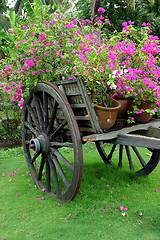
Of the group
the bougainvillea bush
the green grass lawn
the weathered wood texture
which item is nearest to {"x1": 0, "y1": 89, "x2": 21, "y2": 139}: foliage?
the green grass lawn

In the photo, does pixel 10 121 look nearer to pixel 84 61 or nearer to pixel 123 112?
→ pixel 123 112

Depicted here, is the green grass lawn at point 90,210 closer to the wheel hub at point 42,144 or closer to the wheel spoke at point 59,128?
the wheel hub at point 42,144

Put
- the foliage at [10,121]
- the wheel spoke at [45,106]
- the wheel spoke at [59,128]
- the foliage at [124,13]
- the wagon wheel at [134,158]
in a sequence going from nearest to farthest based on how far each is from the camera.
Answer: the wheel spoke at [59,128]
the wheel spoke at [45,106]
the wagon wheel at [134,158]
the foliage at [10,121]
the foliage at [124,13]

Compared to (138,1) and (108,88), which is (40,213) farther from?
(138,1)

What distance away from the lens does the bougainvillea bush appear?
2.37 meters

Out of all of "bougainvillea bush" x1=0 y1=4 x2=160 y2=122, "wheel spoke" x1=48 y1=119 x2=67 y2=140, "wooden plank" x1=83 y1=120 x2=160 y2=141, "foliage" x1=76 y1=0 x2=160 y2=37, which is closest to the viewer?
"wooden plank" x1=83 y1=120 x2=160 y2=141

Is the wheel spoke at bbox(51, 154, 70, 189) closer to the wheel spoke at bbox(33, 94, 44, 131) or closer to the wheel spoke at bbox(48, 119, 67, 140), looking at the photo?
the wheel spoke at bbox(48, 119, 67, 140)

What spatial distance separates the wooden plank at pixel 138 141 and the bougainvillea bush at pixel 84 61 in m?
0.36

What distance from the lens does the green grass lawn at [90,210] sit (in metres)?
2.29

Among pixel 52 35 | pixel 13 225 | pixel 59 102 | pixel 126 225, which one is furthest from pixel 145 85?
pixel 13 225

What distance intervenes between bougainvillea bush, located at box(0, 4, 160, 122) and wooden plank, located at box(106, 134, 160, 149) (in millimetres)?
362

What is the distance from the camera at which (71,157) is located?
503 cm

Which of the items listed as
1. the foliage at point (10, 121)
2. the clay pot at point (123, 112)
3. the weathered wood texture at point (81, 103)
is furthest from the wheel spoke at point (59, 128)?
the foliage at point (10, 121)

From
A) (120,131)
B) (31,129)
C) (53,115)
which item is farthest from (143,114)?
(31,129)
